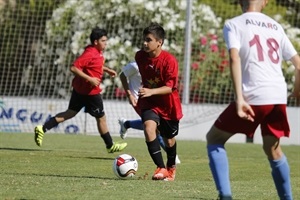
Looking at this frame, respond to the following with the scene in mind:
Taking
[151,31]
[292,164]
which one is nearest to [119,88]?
[292,164]

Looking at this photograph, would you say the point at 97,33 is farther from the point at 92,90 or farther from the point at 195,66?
the point at 195,66

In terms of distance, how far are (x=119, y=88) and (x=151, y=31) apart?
12.5 metres

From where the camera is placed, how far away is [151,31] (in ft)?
33.8

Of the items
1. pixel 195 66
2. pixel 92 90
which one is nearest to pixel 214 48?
pixel 195 66

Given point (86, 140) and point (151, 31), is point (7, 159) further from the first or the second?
point (86, 140)

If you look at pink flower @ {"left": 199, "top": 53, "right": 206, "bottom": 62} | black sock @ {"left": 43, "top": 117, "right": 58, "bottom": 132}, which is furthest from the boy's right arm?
pink flower @ {"left": 199, "top": 53, "right": 206, "bottom": 62}

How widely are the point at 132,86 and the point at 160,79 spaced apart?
3365 mm

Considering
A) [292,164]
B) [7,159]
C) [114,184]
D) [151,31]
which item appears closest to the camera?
[114,184]

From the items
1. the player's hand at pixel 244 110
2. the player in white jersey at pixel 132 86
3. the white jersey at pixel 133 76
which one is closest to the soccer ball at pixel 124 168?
the player in white jersey at pixel 132 86

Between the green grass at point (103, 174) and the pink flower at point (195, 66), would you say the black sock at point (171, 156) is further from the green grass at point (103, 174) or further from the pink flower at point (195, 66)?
the pink flower at point (195, 66)

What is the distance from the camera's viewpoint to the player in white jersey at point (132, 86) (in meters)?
11.9

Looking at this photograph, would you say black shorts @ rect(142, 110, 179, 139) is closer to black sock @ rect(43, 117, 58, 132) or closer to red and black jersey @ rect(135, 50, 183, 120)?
red and black jersey @ rect(135, 50, 183, 120)

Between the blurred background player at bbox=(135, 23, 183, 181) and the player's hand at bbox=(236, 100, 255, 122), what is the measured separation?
3.16 m

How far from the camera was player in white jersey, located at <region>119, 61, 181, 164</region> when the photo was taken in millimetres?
11863
